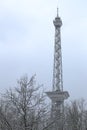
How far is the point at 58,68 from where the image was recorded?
135 m

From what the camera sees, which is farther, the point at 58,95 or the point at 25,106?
the point at 58,95

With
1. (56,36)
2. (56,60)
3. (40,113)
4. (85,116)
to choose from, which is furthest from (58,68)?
(40,113)

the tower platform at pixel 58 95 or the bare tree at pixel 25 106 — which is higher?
the tower platform at pixel 58 95

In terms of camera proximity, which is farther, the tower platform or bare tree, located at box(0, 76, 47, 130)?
the tower platform

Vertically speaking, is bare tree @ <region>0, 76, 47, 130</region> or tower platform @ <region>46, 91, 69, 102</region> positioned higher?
tower platform @ <region>46, 91, 69, 102</region>

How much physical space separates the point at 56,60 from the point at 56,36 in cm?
862

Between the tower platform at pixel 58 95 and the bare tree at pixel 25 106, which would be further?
the tower platform at pixel 58 95

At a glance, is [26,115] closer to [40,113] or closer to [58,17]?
[40,113]

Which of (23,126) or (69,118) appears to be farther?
(69,118)

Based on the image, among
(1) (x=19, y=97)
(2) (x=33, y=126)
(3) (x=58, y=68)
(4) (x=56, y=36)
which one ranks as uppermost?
(4) (x=56, y=36)

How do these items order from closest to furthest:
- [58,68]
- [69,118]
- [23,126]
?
[23,126]
[69,118]
[58,68]

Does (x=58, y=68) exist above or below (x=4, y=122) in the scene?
above

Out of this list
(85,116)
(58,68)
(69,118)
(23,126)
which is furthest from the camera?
(58,68)

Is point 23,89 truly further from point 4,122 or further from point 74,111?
point 74,111
